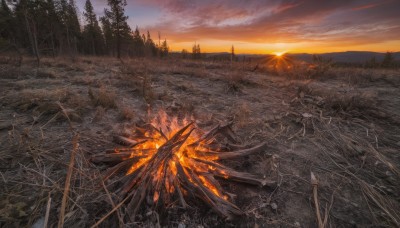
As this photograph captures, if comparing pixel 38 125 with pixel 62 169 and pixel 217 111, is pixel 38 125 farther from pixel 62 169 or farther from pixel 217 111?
pixel 217 111

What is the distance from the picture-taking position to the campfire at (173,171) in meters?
1.47

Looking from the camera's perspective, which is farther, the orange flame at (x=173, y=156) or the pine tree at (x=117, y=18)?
the pine tree at (x=117, y=18)

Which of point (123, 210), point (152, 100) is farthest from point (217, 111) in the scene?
point (123, 210)

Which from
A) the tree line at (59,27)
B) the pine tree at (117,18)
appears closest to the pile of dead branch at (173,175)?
the tree line at (59,27)

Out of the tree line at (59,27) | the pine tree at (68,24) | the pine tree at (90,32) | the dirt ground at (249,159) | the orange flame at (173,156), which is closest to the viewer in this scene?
the dirt ground at (249,159)

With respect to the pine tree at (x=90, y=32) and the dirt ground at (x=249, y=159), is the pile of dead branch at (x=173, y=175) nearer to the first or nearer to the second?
the dirt ground at (x=249, y=159)

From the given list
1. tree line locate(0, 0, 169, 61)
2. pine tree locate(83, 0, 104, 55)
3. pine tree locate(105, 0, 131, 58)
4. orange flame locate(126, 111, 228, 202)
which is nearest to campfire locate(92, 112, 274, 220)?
orange flame locate(126, 111, 228, 202)

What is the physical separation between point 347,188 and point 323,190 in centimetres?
26

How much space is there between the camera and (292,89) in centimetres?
552

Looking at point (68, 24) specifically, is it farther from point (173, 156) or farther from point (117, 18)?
point (173, 156)

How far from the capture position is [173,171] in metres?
1.69

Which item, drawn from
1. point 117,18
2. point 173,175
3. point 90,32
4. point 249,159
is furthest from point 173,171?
point 90,32

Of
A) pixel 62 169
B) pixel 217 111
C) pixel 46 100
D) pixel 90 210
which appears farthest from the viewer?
pixel 217 111

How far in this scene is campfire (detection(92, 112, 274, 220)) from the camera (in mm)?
1466
